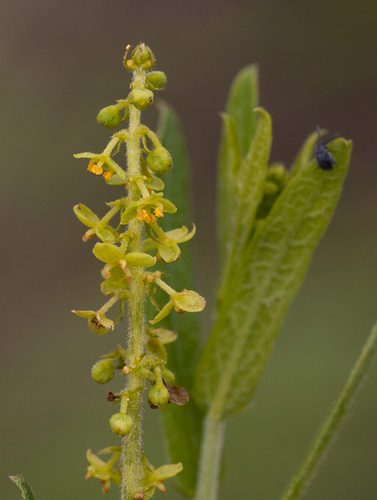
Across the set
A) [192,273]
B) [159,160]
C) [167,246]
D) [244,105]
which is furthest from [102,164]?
[244,105]

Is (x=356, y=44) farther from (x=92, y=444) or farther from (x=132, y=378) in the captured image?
(x=132, y=378)

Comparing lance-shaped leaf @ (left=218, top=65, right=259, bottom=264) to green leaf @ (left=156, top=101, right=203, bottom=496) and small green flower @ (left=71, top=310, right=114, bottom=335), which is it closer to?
green leaf @ (left=156, top=101, right=203, bottom=496)

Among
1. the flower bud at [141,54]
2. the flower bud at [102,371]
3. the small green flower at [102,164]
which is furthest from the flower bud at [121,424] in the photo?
the flower bud at [141,54]

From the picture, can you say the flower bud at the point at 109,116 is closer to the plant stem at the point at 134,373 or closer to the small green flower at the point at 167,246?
the plant stem at the point at 134,373

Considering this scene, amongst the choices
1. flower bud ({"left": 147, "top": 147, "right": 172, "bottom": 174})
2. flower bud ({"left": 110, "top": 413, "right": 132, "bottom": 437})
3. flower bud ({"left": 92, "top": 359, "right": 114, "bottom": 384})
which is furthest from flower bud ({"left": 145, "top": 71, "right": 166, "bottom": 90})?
flower bud ({"left": 110, "top": 413, "right": 132, "bottom": 437})

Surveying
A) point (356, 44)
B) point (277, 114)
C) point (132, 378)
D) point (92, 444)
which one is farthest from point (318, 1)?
point (132, 378)
